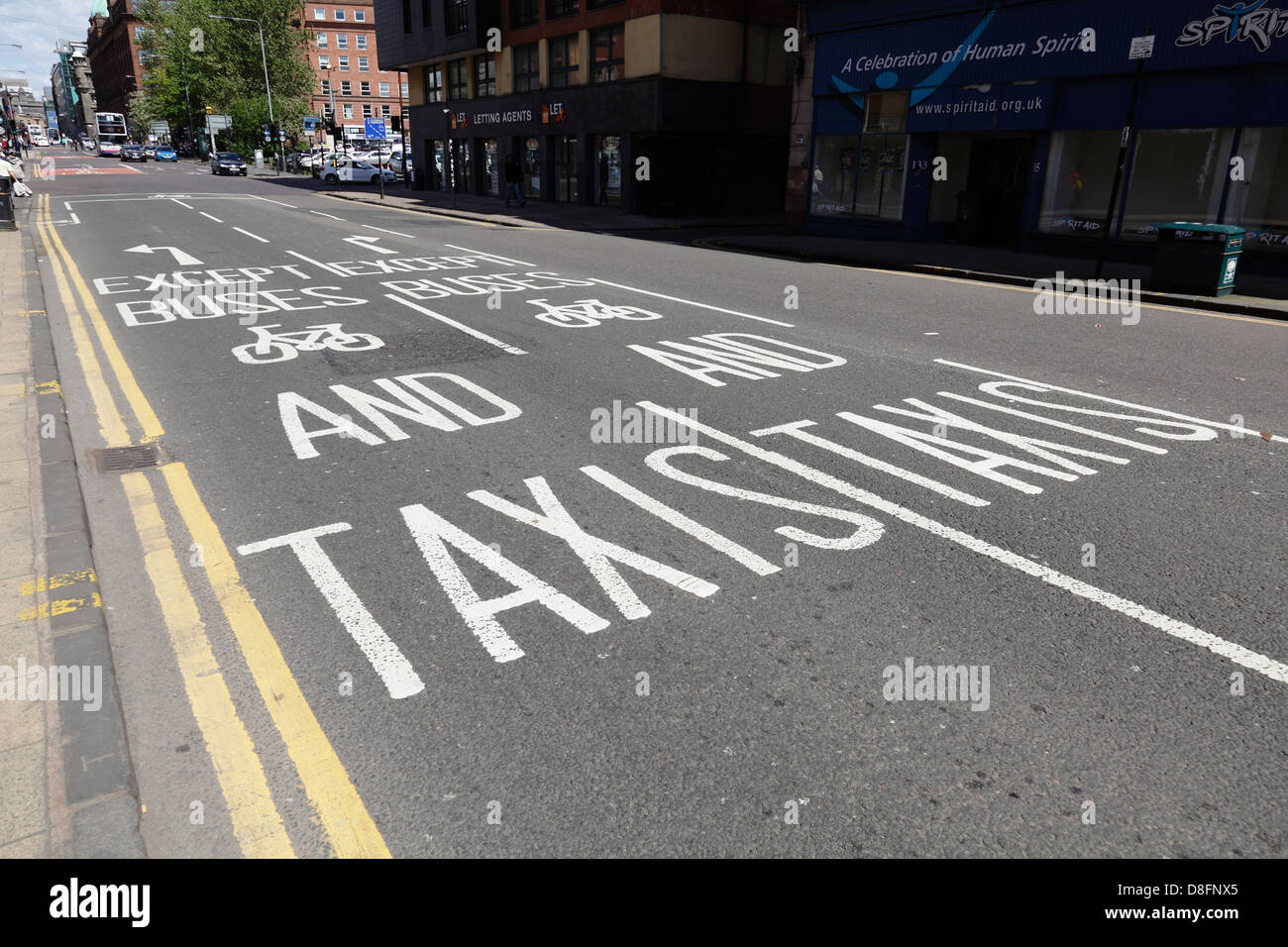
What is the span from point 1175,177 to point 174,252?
2017cm

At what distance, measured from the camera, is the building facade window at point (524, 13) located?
33.5m

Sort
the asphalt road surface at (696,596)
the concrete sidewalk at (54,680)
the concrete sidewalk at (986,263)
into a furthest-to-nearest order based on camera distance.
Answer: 1. the concrete sidewalk at (986,263)
2. the asphalt road surface at (696,596)
3. the concrete sidewalk at (54,680)

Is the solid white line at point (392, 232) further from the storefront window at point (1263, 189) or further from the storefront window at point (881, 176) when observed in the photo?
the storefront window at point (1263, 189)

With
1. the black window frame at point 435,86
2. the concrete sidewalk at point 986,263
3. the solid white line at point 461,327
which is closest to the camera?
the solid white line at point 461,327

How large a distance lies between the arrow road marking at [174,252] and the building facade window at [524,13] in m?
20.2

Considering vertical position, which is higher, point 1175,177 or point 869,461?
point 1175,177

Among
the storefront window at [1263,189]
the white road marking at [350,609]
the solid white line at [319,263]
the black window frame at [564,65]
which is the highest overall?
the black window frame at [564,65]

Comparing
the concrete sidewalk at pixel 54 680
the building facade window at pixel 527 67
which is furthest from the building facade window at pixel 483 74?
the concrete sidewalk at pixel 54 680

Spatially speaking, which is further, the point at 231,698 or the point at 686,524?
the point at 686,524

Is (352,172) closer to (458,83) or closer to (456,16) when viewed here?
(458,83)

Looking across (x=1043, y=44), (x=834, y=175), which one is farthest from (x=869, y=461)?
(x=834, y=175)

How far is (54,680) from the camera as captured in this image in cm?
345

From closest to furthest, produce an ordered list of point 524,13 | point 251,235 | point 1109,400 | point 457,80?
point 1109,400, point 251,235, point 524,13, point 457,80

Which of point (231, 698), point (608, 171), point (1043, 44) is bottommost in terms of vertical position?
point (231, 698)
